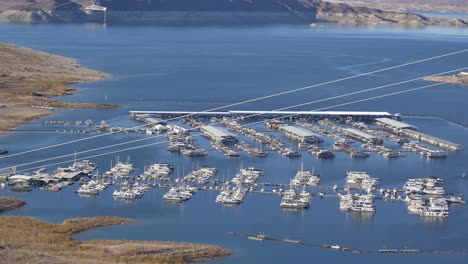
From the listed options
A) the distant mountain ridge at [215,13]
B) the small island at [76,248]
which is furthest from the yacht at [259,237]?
the distant mountain ridge at [215,13]

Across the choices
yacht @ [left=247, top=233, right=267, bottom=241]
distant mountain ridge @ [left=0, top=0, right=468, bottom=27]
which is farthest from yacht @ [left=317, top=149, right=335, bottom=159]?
distant mountain ridge @ [left=0, top=0, right=468, bottom=27]

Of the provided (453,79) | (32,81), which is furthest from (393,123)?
(32,81)

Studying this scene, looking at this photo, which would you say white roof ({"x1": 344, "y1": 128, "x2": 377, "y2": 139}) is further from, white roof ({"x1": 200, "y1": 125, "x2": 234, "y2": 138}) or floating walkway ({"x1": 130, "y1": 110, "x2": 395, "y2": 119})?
white roof ({"x1": 200, "y1": 125, "x2": 234, "y2": 138})

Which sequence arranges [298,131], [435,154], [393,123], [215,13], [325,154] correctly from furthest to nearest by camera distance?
[215,13] → [393,123] → [298,131] → [435,154] → [325,154]

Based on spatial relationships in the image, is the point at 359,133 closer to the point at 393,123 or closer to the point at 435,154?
the point at 393,123

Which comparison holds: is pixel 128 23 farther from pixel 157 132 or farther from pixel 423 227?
pixel 423 227

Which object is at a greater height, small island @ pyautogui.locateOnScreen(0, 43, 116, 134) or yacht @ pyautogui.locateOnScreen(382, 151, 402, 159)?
yacht @ pyautogui.locateOnScreen(382, 151, 402, 159)

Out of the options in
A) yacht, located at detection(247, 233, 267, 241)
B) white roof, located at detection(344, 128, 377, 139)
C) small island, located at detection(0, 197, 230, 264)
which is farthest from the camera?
white roof, located at detection(344, 128, 377, 139)

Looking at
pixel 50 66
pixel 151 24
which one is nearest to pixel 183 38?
pixel 151 24
